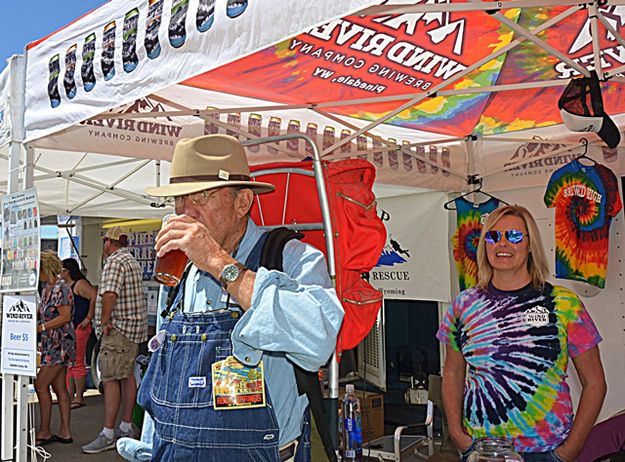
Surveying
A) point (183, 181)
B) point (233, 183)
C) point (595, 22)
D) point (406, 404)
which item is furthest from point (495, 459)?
point (406, 404)

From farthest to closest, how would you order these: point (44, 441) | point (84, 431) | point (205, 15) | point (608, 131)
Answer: point (84, 431) < point (44, 441) < point (608, 131) < point (205, 15)

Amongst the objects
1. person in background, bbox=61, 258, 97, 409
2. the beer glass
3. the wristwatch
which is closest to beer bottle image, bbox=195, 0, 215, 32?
the beer glass

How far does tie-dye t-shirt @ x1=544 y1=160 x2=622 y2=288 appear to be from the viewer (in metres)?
3.89

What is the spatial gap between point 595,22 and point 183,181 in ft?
6.19

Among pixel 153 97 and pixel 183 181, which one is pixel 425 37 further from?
pixel 183 181

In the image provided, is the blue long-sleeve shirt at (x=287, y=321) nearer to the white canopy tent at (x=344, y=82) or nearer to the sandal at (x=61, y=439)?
the white canopy tent at (x=344, y=82)

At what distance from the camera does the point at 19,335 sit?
2984mm

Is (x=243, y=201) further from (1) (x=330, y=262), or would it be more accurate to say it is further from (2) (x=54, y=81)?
(2) (x=54, y=81)

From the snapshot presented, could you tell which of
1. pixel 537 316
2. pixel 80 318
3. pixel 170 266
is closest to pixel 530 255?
pixel 537 316

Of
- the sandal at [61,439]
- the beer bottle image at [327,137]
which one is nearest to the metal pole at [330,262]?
the beer bottle image at [327,137]

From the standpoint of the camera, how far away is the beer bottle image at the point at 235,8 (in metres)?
1.75

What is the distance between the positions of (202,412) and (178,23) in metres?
1.18

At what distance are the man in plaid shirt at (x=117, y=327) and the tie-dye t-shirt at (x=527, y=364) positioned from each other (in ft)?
12.5

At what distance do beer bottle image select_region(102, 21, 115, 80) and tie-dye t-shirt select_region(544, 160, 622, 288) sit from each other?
115 inches
